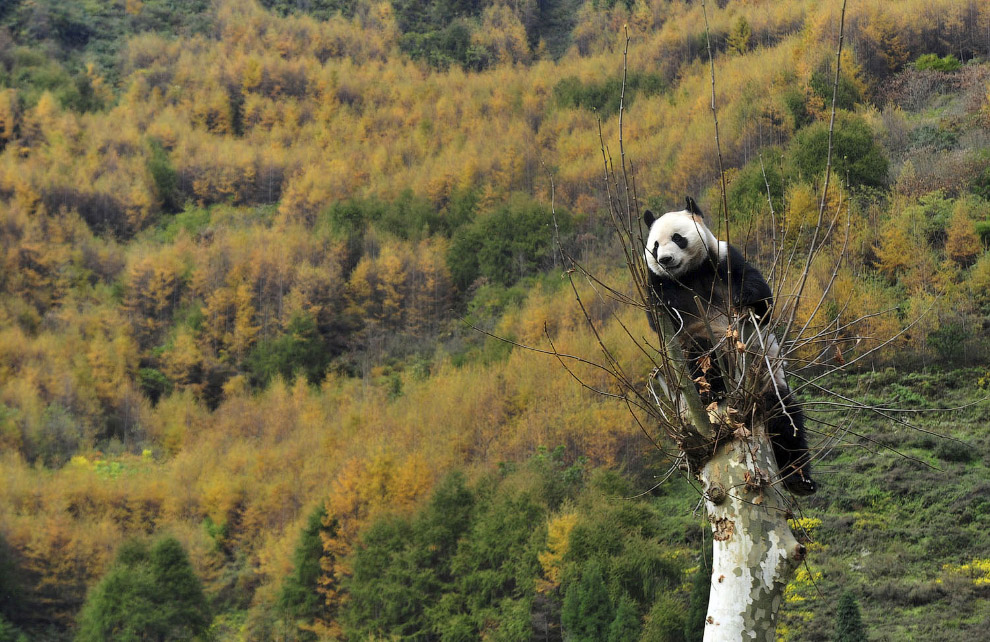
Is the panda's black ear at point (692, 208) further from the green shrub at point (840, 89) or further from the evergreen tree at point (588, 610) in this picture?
the green shrub at point (840, 89)

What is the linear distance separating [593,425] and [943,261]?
1520cm

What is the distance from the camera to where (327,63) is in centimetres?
11350

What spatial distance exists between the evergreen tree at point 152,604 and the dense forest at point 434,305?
11cm

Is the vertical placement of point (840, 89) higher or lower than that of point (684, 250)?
lower

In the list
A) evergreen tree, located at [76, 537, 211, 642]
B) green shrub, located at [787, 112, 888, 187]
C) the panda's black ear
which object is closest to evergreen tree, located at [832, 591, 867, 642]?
the panda's black ear

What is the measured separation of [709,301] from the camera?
16.0 ft

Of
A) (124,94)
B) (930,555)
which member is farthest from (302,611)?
(124,94)

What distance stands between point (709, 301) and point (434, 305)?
65.6m

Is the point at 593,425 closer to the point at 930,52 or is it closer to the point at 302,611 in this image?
the point at 302,611

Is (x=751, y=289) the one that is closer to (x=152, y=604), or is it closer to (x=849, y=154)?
(x=152, y=604)

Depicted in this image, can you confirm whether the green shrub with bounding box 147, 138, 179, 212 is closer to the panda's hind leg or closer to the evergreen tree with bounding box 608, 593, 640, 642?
the evergreen tree with bounding box 608, 593, 640, 642

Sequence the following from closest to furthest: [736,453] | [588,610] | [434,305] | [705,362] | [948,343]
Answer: [736,453] < [705,362] < [588,610] < [948,343] < [434,305]

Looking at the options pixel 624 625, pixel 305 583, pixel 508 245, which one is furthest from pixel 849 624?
pixel 508 245

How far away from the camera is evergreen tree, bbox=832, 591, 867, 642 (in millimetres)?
17344
